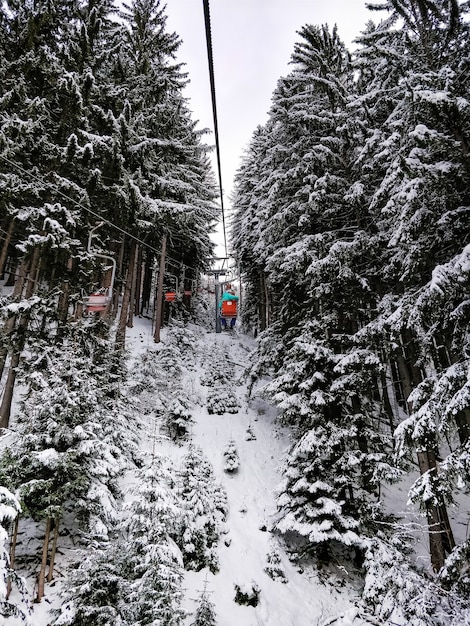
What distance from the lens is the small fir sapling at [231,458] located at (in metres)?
11.4

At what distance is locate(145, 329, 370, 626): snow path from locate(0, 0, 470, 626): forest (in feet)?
1.60

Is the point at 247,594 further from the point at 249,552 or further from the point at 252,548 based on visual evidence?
the point at 252,548

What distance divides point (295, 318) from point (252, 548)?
Answer: 7.32 metres

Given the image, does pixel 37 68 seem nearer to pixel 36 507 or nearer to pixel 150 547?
pixel 36 507

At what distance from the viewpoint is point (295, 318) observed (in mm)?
12453

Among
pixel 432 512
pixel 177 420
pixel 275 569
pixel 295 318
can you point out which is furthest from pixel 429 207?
pixel 177 420

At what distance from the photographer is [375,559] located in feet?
17.3

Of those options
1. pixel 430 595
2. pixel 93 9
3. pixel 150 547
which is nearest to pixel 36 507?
pixel 150 547

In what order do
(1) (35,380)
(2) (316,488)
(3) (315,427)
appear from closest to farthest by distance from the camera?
(1) (35,380) < (2) (316,488) < (3) (315,427)

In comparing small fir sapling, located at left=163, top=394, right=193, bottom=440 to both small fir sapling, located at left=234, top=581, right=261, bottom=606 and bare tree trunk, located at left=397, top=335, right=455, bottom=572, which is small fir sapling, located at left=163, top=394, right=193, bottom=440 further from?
bare tree trunk, located at left=397, top=335, right=455, bottom=572

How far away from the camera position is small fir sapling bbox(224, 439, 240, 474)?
11.4 meters

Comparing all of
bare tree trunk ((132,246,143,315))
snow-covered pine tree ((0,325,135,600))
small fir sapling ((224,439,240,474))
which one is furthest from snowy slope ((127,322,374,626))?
bare tree trunk ((132,246,143,315))

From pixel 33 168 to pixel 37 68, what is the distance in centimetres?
309

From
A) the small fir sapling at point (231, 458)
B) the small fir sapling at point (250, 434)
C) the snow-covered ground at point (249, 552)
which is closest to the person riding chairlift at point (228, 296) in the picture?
the snow-covered ground at point (249, 552)
